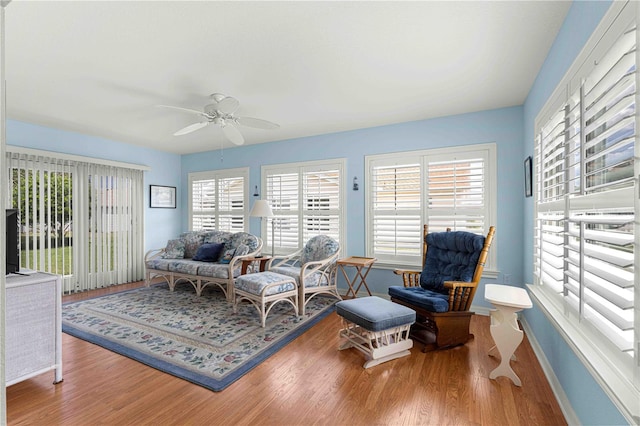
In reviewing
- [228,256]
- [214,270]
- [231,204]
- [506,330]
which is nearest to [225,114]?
[214,270]

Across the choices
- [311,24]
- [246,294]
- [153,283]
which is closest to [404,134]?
[311,24]

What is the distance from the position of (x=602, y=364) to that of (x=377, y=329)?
4.66 ft

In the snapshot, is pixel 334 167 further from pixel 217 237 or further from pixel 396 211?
pixel 217 237

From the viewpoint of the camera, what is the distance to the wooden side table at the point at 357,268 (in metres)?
4.14

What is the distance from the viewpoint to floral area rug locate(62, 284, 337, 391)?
2.57 meters

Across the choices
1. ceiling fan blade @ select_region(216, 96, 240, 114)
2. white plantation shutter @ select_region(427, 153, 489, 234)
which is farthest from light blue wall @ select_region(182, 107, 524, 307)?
ceiling fan blade @ select_region(216, 96, 240, 114)

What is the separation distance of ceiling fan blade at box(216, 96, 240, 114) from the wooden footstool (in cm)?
220

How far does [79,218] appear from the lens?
490 cm

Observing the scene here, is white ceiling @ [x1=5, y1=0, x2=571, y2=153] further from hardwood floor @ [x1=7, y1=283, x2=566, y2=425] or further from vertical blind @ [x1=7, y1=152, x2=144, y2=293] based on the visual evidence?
hardwood floor @ [x1=7, y1=283, x2=566, y2=425]

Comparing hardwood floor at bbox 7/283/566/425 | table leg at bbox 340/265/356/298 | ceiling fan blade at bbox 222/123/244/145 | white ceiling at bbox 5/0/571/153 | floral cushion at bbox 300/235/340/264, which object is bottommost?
hardwood floor at bbox 7/283/566/425

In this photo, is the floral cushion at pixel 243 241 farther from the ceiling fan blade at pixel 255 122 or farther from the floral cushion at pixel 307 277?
the ceiling fan blade at pixel 255 122

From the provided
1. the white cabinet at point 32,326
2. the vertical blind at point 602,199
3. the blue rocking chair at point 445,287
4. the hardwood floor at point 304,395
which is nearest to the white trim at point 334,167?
the blue rocking chair at point 445,287

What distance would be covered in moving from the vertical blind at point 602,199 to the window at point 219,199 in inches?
189

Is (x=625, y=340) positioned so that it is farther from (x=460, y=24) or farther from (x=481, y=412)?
(x=460, y=24)
